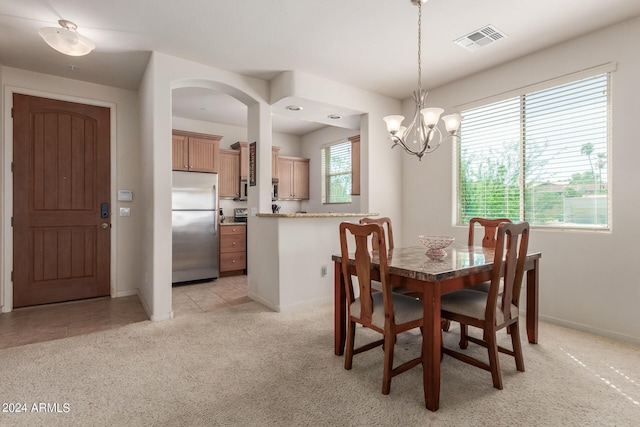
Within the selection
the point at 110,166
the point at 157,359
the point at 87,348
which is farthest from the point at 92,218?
the point at 157,359

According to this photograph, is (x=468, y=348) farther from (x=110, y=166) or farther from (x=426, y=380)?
(x=110, y=166)

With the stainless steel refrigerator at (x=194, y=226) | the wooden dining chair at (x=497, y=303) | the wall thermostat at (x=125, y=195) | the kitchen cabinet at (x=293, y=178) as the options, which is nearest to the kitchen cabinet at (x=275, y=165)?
the kitchen cabinet at (x=293, y=178)

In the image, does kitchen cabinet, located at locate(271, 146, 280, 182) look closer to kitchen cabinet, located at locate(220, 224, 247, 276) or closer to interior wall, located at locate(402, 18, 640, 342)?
kitchen cabinet, located at locate(220, 224, 247, 276)

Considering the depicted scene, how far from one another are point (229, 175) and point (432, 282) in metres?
4.66

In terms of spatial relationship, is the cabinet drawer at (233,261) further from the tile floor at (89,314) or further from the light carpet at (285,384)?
the light carpet at (285,384)

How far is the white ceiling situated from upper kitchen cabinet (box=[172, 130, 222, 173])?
4.17ft

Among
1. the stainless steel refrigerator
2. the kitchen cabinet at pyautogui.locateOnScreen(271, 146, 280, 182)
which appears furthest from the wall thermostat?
the kitchen cabinet at pyautogui.locateOnScreen(271, 146, 280, 182)

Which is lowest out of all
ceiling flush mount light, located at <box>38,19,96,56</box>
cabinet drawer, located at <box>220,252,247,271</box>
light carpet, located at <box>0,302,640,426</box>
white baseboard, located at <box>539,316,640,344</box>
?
light carpet, located at <box>0,302,640,426</box>

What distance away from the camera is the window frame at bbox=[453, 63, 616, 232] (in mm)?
2818

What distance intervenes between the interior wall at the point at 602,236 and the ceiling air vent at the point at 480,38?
612 millimetres

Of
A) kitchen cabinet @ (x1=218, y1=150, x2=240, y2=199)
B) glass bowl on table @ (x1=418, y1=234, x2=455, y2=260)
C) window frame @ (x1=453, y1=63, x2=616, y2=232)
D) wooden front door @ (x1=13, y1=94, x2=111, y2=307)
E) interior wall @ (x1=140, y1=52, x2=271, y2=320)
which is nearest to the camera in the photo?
glass bowl on table @ (x1=418, y1=234, x2=455, y2=260)

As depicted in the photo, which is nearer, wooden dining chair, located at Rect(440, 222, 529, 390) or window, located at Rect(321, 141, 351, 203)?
wooden dining chair, located at Rect(440, 222, 529, 390)

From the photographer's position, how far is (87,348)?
258cm

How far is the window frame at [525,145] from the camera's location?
282 cm
